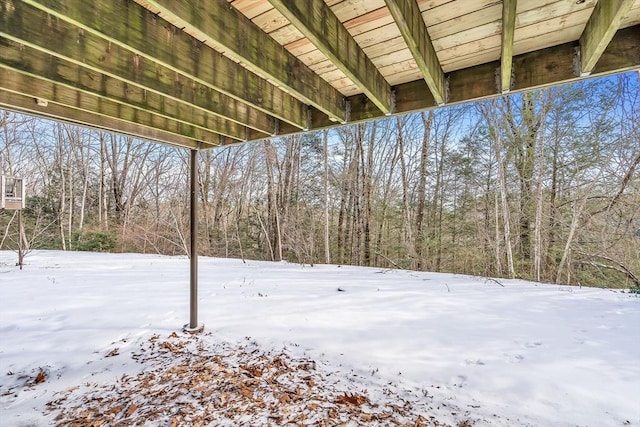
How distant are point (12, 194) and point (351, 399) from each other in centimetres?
1004

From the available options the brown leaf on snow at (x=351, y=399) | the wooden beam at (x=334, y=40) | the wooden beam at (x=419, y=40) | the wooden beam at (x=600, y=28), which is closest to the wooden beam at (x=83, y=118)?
the wooden beam at (x=334, y=40)

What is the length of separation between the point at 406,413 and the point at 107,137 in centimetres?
1638

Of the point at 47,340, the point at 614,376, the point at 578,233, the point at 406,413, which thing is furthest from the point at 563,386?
the point at 578,233

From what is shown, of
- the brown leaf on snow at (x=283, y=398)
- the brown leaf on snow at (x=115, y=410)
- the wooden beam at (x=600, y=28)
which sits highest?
the wooden beam at (x=600, y=28)

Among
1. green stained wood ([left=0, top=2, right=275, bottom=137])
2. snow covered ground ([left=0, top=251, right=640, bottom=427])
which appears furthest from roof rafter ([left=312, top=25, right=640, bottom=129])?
snow covered ground ([left=0, top=251, right=640, bottom=427])

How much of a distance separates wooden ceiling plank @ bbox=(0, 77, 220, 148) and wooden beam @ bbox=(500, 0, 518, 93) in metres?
2.57

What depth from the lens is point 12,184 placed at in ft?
25.9

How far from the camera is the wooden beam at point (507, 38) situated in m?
1.24

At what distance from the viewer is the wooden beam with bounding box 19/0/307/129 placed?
1.22m

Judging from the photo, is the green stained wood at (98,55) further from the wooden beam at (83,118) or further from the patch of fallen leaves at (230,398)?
the patch of fallen leaves at (230,398)

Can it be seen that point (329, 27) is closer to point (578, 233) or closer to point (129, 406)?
point (129, 406)

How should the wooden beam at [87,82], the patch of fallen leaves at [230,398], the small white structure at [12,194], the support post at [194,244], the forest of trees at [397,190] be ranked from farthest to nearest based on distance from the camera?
the small white structure at [12,194] < the forest of trees at [397,190] < the support post at [194,244] < the patch of fallen leaves at [230,398] < the wooden beam at [87,82]

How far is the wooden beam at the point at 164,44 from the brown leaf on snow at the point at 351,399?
2106mm

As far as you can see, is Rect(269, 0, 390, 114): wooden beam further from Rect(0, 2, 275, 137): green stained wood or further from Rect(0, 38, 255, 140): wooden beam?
Rect(0, 38, 255, 140): wooden beam
